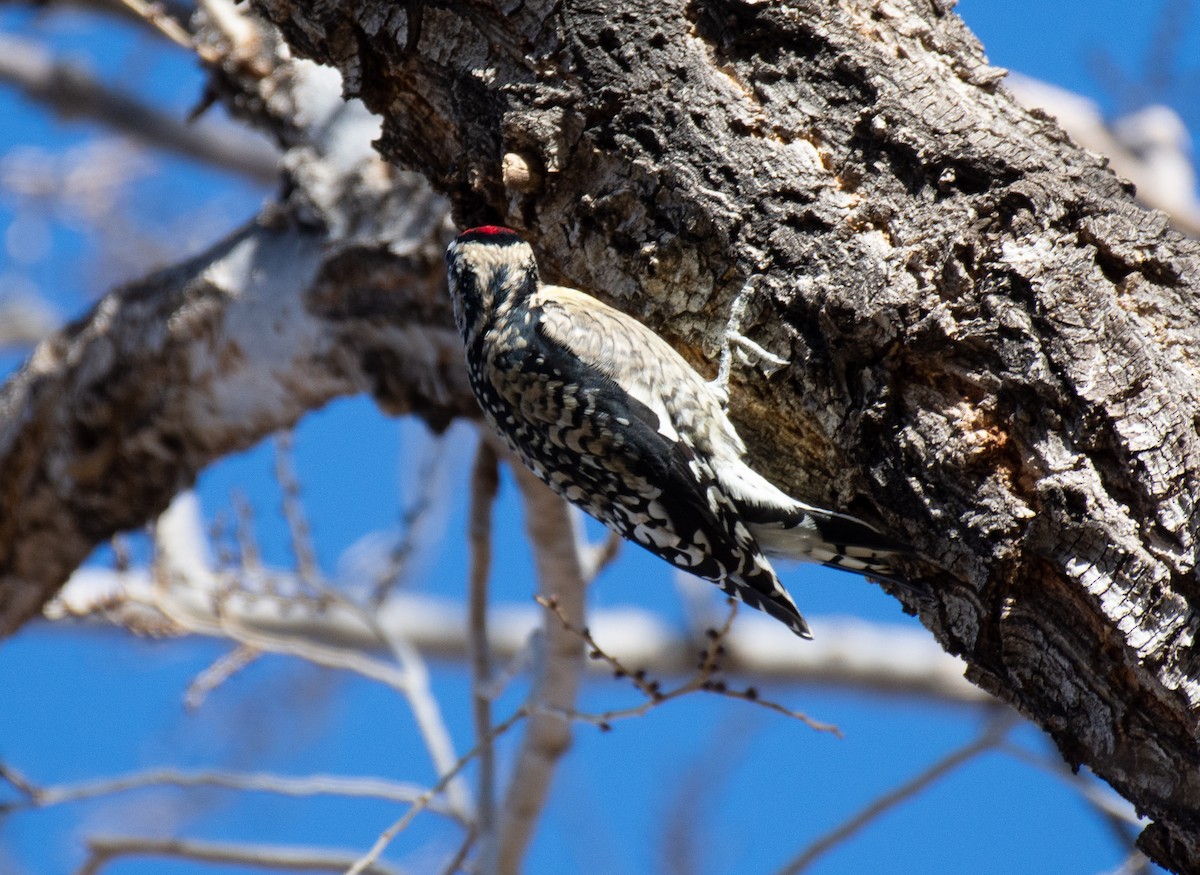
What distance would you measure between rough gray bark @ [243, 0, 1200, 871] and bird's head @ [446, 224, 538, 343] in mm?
90

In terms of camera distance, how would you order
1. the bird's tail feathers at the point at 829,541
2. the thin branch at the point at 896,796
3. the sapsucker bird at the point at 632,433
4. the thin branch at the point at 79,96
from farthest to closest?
the thin branch at the point at 79,96 → the thin branch at the point at 896,796 → the sapsucker bird at the point at 632,433 → the bird's tail feathers at the point at 829,541

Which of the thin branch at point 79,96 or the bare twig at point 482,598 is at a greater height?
the thin branch at point 79,96

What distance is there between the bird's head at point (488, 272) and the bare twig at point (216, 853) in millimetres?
1630

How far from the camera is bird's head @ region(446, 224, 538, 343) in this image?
2.91m

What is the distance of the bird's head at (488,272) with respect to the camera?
2912mm

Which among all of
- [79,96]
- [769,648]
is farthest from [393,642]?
[79,96]

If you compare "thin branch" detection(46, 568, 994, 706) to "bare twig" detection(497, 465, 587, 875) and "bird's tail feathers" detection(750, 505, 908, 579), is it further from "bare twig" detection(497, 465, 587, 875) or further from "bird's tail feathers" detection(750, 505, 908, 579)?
"bird's tail feathers" detection(750, 505, 908, 579)

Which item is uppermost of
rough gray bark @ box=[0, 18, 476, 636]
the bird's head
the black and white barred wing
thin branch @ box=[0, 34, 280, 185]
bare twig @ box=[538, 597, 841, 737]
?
thin branch @ box=[0, 34, 280, 185]

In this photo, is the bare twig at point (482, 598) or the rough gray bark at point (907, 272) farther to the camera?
the bare twig at point (482, 598)

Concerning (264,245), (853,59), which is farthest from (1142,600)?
(264,245)

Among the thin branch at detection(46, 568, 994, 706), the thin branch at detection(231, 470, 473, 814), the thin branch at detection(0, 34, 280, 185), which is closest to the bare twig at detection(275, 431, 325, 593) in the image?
the thin branch at detection(231, 470, 473, 814)

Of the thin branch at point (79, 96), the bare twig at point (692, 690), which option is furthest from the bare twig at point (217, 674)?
the thin branch at point (79, 96)

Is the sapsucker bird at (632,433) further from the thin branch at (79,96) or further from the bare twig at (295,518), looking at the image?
the thin branch at (79,96)

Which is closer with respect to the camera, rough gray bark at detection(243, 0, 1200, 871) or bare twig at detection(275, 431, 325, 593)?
rough gray bark at detection(243, 0, 1200, 871)
